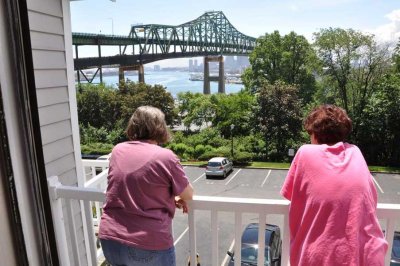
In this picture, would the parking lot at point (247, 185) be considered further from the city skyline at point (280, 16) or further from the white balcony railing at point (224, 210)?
the white balcony railing at point (224, 210)

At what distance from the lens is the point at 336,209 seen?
73 cm

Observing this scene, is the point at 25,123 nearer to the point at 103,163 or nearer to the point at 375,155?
the point at 103,163

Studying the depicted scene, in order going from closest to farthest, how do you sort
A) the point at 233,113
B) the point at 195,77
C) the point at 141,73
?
the point at 233,113
the point at 141,73
the point at 195,77

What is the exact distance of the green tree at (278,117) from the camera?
10.1 m

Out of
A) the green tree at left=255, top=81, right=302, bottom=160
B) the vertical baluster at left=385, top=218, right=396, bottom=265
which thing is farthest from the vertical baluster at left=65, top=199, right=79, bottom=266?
the green tree at left=255, top=81, right=302, bottom=160

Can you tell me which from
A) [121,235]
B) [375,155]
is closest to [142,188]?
[121,235]

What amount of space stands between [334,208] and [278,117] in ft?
36.3

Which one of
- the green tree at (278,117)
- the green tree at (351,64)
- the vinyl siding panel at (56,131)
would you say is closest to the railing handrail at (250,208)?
the vinyl siding panel at (56,131)

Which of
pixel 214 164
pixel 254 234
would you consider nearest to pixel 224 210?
pixel 254 234

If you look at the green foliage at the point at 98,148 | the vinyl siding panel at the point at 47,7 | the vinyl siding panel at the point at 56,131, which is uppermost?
the vinyl siding panel at the point at 47,7

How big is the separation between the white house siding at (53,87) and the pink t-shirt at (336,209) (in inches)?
30.4

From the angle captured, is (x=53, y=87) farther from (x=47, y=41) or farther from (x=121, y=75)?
(x=121, y=75)

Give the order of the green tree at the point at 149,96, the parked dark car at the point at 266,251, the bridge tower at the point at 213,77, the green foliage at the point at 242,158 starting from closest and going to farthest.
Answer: the parked dark car at the point at 266,251
the green foliage at the point at 242,158
the green tree at the point at 149,96
the bridge tower at the point at 213,77

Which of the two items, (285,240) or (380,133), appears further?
(380,133)
